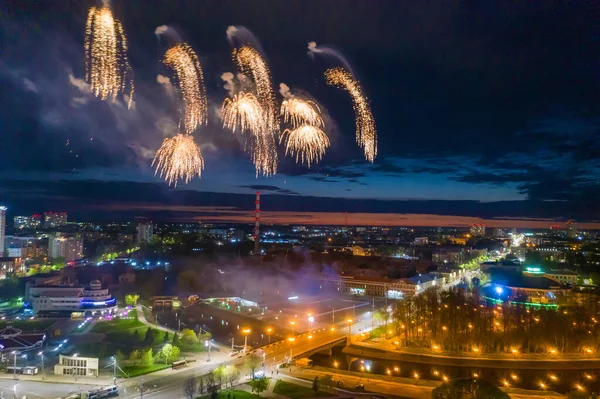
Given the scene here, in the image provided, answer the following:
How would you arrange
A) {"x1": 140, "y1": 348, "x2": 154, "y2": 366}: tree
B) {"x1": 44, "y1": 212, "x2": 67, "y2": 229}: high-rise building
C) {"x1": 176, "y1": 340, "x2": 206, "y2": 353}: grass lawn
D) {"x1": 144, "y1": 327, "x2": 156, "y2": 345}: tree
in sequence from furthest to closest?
{"x1": 44, "y1": 212, "x2": 67, "y2": 229}: high-rise building < {"x1": 144, "y1": 327, "x2": 156, "y2": 345}: tree < {"x1": 176, "y1": 340, "x2": 206, "y2": 353}: grass lawn < {"x1": 140, "y1": 348, "x2": 154, "y2": 366}: tree

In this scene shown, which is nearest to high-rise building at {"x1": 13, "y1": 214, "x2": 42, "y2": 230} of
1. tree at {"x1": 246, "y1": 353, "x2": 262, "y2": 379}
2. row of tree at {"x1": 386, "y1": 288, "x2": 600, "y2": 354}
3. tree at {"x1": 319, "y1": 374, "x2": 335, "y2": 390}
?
tree at {"x1": 246, "y1": 353, "x2": 262, "y2": 379}

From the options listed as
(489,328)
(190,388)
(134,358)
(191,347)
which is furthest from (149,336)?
(489,328)

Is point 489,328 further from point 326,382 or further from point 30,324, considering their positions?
point 30,324

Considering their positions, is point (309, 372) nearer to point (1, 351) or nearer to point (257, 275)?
point (1, 351)

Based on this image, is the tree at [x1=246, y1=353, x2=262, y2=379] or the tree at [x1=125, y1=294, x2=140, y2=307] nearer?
the tree at [x1=246, y1=353, x2=262, y2=379]

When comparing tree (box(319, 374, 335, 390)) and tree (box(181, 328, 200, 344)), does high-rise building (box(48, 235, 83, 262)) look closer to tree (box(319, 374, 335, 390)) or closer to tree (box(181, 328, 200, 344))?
tree (box(181, 328, 200, 344))

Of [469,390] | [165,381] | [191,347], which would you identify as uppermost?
[469,390]

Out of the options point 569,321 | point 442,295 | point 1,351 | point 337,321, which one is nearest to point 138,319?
point 1,351

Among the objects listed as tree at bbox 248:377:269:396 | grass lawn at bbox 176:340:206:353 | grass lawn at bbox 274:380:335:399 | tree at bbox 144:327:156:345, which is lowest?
tree at bbox 144:327:156:345
